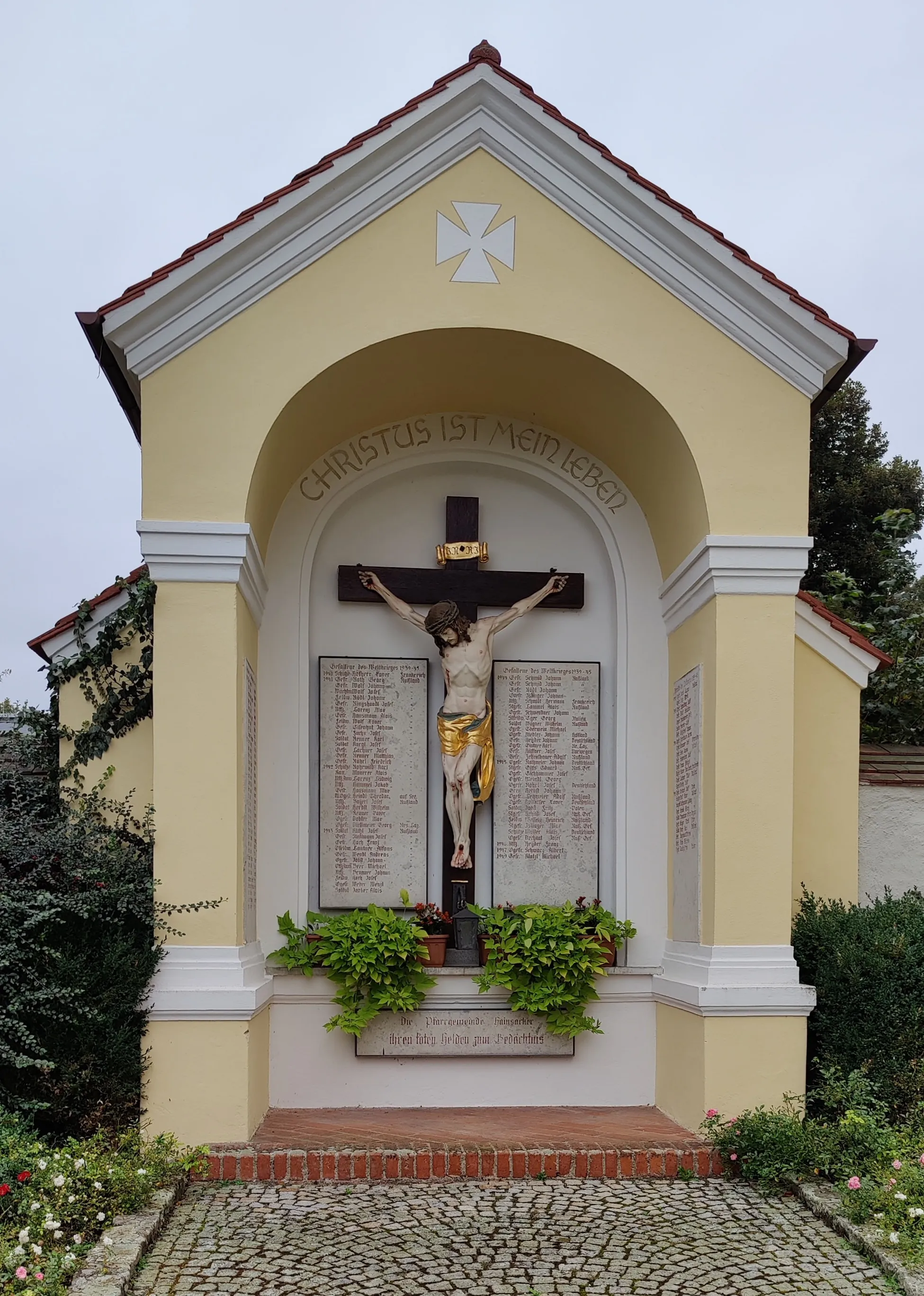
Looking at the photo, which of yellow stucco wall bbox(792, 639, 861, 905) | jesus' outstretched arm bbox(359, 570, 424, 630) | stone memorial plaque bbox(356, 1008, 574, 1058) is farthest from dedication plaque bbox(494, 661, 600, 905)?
yellow stucco wall bbox(792, 639, 861, 905)

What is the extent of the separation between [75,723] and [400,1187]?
9.88 feet

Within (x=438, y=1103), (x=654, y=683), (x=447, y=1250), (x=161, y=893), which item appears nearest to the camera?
(x=447, y=1250)

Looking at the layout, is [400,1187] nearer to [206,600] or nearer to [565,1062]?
[565,1062]

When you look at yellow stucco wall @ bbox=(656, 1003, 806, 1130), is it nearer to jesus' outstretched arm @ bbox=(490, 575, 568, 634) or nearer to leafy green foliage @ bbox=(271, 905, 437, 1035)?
leafy green foliage @ bbox=(271, 905, 437, 1035)

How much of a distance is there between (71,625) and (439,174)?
324 cm

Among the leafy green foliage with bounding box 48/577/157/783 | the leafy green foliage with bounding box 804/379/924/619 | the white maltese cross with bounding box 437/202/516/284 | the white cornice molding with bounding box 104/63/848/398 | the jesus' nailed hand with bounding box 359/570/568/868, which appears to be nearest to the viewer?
the white cornice molding with bounding box 104/63/848/398

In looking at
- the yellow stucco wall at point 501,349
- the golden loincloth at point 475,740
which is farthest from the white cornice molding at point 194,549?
the golden loincloth at point 475,740

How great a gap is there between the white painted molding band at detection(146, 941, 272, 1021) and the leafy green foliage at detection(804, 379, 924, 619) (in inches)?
507

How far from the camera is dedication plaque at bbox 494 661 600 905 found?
25.3 ft

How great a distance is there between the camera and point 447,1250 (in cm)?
505

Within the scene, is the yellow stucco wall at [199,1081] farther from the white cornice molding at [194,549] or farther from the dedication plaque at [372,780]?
the white cornice molding at [194,549]

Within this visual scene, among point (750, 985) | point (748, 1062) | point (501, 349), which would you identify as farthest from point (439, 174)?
point (748, 1062)

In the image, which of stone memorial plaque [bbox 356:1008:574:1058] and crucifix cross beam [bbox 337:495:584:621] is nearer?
stone memorial plaque [bbox 356:1008:574:1058]

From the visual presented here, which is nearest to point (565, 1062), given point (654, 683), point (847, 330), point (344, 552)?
point (654, 683)
